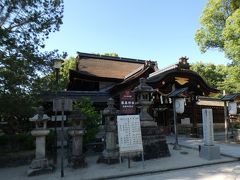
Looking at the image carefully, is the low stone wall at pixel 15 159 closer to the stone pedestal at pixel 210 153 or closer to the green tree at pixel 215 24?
the stone pedestal at pixel 210 153

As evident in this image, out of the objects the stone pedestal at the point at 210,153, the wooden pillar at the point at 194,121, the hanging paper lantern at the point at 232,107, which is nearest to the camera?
the stone pedestal at the point at 210,153

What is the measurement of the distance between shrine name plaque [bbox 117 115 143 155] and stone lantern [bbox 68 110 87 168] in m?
1.70

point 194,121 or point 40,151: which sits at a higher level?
point 194,121

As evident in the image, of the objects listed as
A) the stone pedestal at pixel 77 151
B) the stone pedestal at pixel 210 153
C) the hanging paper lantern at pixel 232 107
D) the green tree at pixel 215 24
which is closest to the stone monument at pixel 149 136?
the stone pedestal at pixel 210 153

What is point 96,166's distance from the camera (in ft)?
32.8

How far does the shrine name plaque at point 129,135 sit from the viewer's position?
9.32 meters

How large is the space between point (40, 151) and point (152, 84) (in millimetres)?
10426

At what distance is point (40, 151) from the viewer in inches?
378

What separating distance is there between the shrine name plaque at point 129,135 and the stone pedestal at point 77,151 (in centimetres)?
171

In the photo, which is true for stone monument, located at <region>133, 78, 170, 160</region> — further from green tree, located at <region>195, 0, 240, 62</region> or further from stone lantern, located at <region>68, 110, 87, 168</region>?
green tree, located at <region>195, 0, 240, 62</region>

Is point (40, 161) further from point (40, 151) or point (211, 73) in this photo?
point (211, 73)

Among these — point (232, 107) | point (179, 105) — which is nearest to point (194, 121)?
point (232, 107)

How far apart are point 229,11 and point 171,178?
1607 cm

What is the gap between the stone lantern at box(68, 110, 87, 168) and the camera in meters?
9.80
